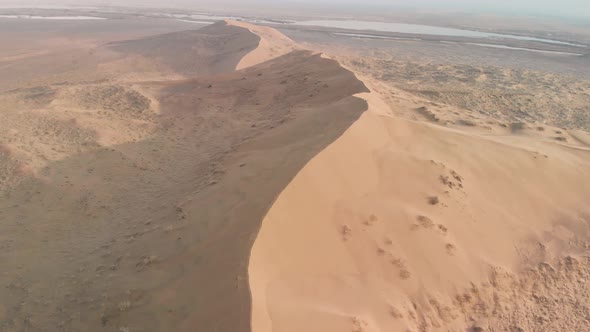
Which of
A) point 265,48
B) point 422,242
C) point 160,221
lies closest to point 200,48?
point 265,48

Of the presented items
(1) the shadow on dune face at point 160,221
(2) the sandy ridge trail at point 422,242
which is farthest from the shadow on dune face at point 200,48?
(2) the sandy ridge trail at point 422,242

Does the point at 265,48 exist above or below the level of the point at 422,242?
A: above

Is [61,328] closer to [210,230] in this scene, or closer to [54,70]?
[210,230]

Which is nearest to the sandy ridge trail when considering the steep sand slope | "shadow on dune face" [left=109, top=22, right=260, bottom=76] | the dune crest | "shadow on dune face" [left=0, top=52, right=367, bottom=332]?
the steep sand slope

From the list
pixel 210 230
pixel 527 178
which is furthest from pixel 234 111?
pixel 527 178

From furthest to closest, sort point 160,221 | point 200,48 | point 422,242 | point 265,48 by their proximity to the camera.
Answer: point 200,48 < point 265,48 < point 160,221 < point 422,242

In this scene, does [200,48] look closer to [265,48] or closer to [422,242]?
[265,48]

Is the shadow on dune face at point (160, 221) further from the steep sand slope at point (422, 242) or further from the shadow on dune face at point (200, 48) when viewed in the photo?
the shadow on dune face at point (200, 48)

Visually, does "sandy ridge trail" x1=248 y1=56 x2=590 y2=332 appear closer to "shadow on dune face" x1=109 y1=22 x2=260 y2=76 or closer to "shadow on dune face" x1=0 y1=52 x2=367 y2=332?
"shadow on dune face" x1=0 y1=52 x2=367 y2=332
